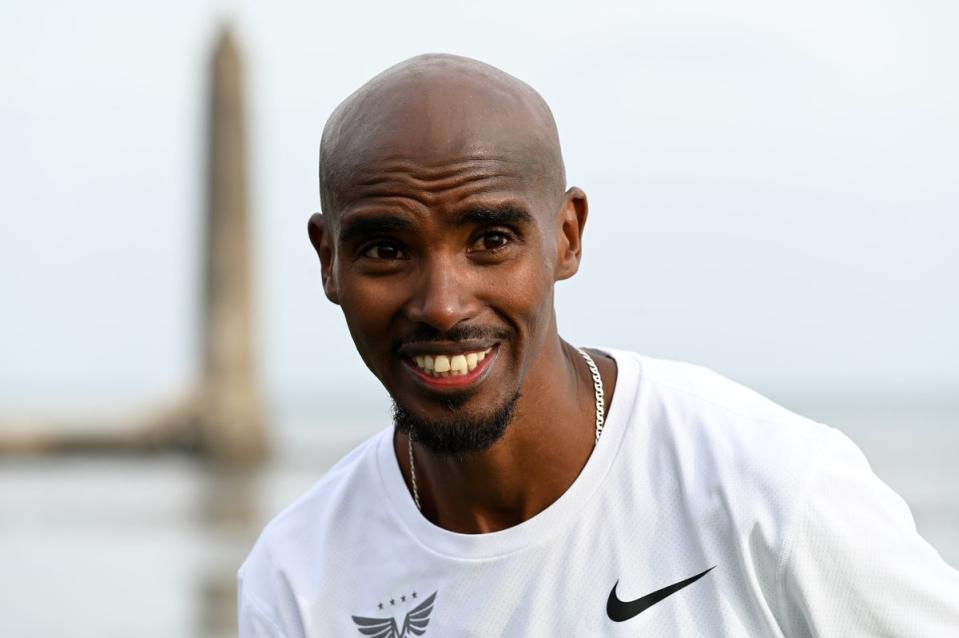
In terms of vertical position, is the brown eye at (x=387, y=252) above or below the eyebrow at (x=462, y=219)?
below

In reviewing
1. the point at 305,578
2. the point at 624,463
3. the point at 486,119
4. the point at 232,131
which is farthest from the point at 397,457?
the point at 232,131

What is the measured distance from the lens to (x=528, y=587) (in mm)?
3393

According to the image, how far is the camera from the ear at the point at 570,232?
137 inches

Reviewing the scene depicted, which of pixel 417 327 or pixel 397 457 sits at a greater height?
pixel 417 327

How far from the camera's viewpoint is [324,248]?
3600mm

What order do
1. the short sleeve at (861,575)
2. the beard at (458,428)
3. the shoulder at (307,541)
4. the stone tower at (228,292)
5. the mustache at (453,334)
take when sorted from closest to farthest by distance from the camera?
the short sleeve at (861,575) < the mustache at (453,334) < the beard at (458,428) < the shoulder at (307,541) < the stone tower at (228,292)

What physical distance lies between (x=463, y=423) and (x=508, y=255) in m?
0.35

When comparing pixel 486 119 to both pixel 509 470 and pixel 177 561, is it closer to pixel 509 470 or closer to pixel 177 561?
pixel 509 470

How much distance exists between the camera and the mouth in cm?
321

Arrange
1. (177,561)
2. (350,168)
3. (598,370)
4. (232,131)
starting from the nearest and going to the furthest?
(350,168) → (598,370) → (177,561) → (232,131)

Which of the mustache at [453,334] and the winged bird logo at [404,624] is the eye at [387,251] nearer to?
the mustache at [453,334]

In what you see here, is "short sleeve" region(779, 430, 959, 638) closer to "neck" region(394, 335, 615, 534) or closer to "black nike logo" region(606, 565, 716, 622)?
"black nike logo" region(606, 565, 716, 622)

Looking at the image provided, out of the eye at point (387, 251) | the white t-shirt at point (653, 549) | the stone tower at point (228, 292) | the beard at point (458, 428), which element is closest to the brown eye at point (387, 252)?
the eye at point (387, 251)

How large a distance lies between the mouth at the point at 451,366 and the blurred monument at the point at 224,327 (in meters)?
21.7
